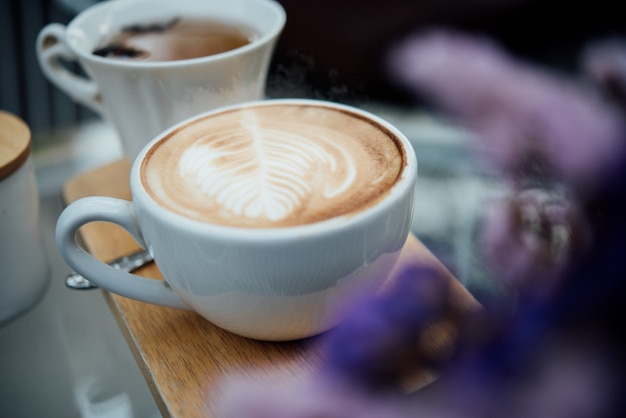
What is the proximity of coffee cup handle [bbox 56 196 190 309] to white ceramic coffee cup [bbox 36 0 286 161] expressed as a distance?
128 millimetres

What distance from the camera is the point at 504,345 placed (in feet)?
0.32

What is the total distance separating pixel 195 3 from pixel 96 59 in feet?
0.51

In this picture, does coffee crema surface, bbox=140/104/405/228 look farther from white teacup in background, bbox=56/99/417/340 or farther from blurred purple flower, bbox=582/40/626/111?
blurred purple flower, bbox=582/40/626/111

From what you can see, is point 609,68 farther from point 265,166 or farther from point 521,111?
point 265,166

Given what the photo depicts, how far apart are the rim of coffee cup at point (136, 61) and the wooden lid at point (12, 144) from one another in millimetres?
70

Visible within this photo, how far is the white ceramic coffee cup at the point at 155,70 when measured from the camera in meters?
0.43

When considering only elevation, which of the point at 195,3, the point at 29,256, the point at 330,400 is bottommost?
the point at 29,256

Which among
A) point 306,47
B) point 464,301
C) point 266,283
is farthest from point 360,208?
point 306,47

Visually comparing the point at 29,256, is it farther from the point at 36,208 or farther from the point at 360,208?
the point at 360,208

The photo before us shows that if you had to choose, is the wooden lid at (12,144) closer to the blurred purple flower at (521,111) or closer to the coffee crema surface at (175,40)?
the coffee crema surface at (175,40)

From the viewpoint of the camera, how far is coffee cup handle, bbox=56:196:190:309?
0.32 meters

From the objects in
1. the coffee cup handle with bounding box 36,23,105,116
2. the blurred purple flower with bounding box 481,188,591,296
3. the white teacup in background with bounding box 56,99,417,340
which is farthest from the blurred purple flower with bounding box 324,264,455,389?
the coffee cup handle with bounding box 36,23,105,116

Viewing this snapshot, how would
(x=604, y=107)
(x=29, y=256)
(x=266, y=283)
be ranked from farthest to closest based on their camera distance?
1. (x=29, y=256)
2. (x=266, y=283)
3. (x=604, y=107)

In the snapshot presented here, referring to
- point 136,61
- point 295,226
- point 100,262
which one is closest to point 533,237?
point 295,226
